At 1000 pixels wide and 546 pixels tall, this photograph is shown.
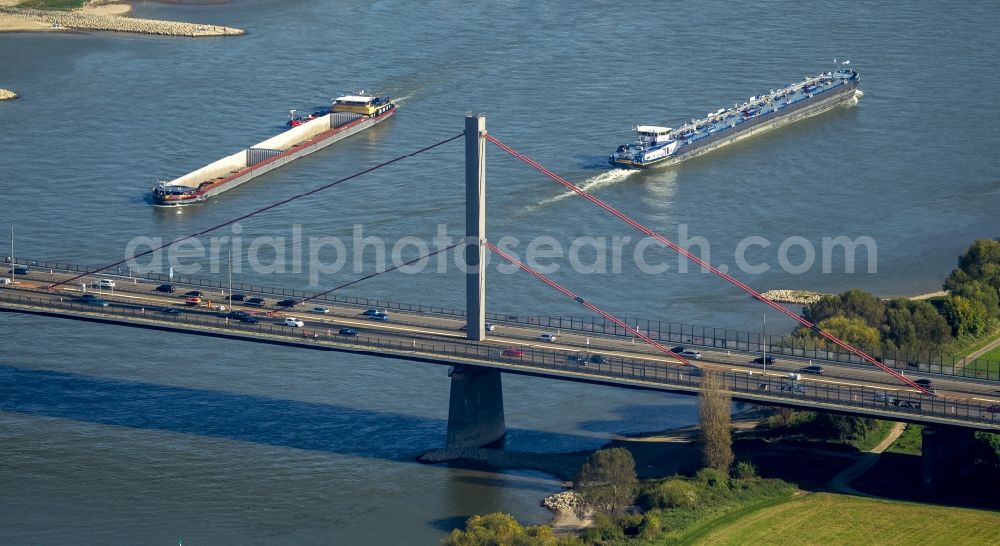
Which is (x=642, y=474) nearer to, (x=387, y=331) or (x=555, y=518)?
(x=555, y=518)

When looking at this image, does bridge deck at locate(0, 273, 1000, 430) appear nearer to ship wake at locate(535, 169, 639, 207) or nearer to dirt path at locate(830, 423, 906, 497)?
dirt path at locate(830, 423, 906, 497)

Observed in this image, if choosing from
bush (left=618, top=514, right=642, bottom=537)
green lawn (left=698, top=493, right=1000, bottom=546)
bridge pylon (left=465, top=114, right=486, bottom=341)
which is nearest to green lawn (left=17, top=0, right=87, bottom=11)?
bridge pylon (left=465, top=114, right=486, bottom=341)

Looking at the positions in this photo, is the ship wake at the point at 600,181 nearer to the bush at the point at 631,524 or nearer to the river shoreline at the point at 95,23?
the bush at the point at 631,524

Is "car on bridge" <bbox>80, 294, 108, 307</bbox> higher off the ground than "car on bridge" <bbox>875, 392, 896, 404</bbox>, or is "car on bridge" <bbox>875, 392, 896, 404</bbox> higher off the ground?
"car on bridge" <bbox>80, 294, 108, 307</bbox>

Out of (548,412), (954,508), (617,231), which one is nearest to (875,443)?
(954,508)

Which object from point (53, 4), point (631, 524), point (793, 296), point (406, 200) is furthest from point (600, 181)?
point (53, 4)

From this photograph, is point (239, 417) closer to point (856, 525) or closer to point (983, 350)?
point (856, 525)
